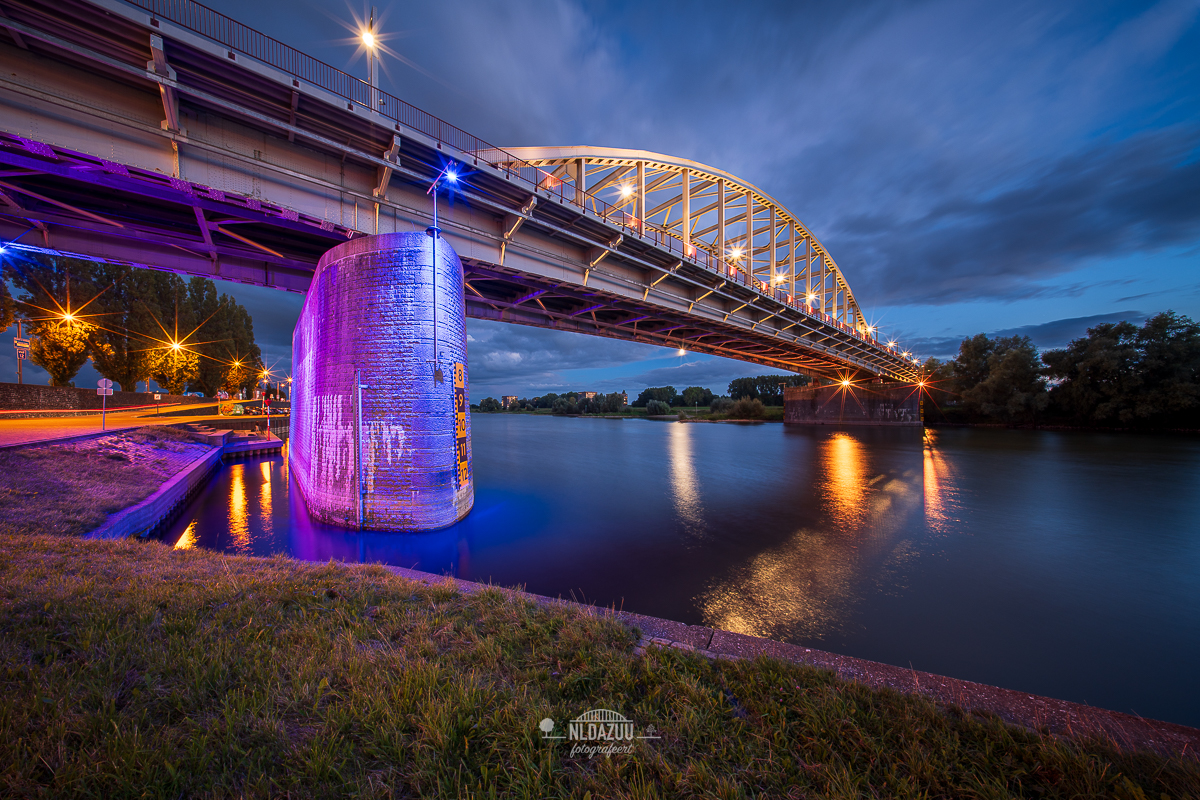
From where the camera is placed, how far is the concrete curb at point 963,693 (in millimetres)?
3062

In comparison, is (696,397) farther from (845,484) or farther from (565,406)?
(845,484)

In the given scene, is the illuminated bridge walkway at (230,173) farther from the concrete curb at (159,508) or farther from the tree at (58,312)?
the tree at (58,312)

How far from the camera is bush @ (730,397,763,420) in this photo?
73.1 m

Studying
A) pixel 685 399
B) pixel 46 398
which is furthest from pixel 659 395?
pixel 46 398

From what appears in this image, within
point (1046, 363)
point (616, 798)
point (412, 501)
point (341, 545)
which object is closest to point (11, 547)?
point (341, 545)

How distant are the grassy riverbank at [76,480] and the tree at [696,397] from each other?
341 ft

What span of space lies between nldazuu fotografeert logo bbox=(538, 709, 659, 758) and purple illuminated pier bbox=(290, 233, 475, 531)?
855 cm

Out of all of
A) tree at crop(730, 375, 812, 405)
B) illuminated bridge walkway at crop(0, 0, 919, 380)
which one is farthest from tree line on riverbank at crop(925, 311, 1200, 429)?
illuminated bridge walkway at crop(0, 0, 919, 380)

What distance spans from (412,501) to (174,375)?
42627 millimetres

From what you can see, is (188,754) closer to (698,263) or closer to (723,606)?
(723,606)

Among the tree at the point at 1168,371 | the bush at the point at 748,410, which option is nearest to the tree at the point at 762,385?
the bush at the point at 748,410

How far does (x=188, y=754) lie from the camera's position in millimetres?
2277

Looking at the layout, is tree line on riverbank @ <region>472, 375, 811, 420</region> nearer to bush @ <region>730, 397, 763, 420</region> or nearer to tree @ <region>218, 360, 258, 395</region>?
bush @ <region>730, 397, 763, 420</region>

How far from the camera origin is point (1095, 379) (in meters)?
42.2
